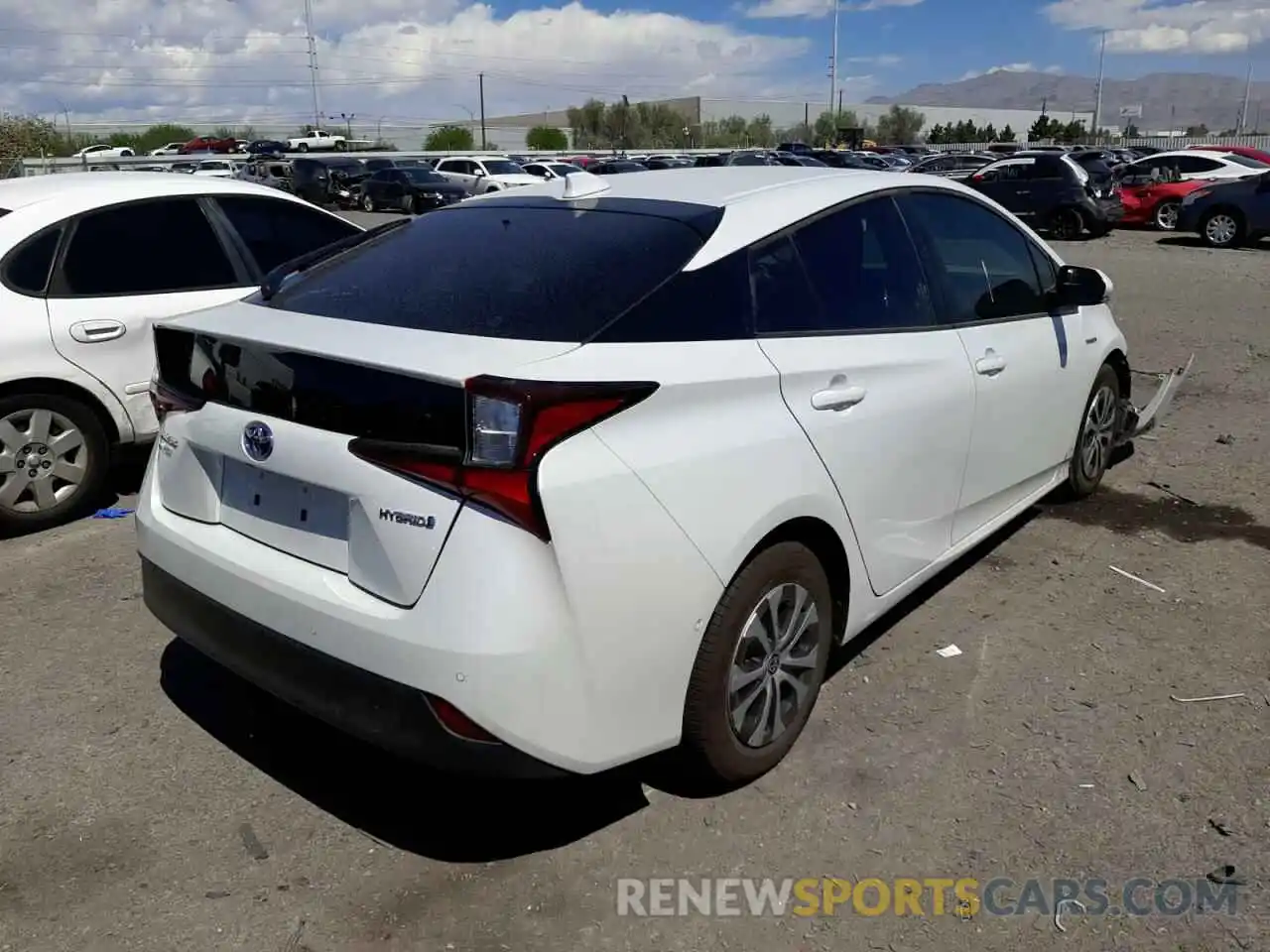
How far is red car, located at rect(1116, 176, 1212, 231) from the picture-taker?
20.7 m

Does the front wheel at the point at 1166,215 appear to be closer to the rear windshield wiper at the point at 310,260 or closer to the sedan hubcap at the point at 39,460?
the rear windshield wiper at the point at 310,260

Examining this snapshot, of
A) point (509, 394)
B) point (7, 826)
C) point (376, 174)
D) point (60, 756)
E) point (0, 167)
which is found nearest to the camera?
point (509, 394)

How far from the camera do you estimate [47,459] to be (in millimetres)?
5020

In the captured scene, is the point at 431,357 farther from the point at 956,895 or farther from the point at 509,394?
the point at 956,895

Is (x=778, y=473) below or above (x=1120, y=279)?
above

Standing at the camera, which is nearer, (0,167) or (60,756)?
(60,756)

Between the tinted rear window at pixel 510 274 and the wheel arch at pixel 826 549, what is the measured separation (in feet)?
2.44

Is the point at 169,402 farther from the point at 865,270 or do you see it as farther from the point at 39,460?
the point at 39,460

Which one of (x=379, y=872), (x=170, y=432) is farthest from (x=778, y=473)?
(x=170, y=432)

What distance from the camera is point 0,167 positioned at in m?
35.3

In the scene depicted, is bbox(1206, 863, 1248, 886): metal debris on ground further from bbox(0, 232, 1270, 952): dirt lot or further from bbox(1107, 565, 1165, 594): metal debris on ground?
bbox(1107, 565, 1165, 594): metal debris on ground

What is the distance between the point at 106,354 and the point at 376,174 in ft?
95.4

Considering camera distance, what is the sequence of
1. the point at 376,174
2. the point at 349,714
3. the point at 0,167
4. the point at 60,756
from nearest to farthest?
the point at 349,714
the point at 60,756
the point at 376,174
the point at 0,167

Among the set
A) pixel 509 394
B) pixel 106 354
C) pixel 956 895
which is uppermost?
pixel 509 394
